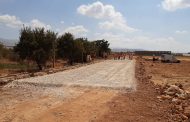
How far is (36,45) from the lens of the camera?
36.0 m

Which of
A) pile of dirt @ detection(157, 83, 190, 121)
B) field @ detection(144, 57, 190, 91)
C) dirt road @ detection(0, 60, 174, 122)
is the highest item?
dirt road @ detection(0, 60, 174, 122)

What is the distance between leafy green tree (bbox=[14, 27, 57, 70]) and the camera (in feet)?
118

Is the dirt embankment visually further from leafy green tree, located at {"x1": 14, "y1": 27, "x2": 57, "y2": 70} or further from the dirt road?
leafy green tree, located at {"x1": 14, "y1": 27, "x2": 57, "y2": 70}

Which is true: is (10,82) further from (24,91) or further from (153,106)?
(153,106)

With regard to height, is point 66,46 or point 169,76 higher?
point 66,46

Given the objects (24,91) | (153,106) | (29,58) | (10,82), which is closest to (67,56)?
(29,58)

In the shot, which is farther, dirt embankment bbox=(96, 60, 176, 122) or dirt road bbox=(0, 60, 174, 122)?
dirt embankment bbox=(96, 60, 176, 122)

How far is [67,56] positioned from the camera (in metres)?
48.6

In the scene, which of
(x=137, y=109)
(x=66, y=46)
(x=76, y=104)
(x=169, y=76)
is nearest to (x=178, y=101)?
(x=137, y=109)

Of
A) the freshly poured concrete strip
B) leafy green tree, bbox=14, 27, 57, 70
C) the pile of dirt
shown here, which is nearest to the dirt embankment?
the pile of dirt

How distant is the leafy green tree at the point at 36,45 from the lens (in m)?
35.8

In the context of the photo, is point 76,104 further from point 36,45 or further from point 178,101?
point 36,45

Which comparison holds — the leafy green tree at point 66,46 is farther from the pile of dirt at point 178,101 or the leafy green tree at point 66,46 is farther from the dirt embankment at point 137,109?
the dirt embankment at point 137,109

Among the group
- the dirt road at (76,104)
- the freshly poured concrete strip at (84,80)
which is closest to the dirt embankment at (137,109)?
the dirt road at (76,104)
